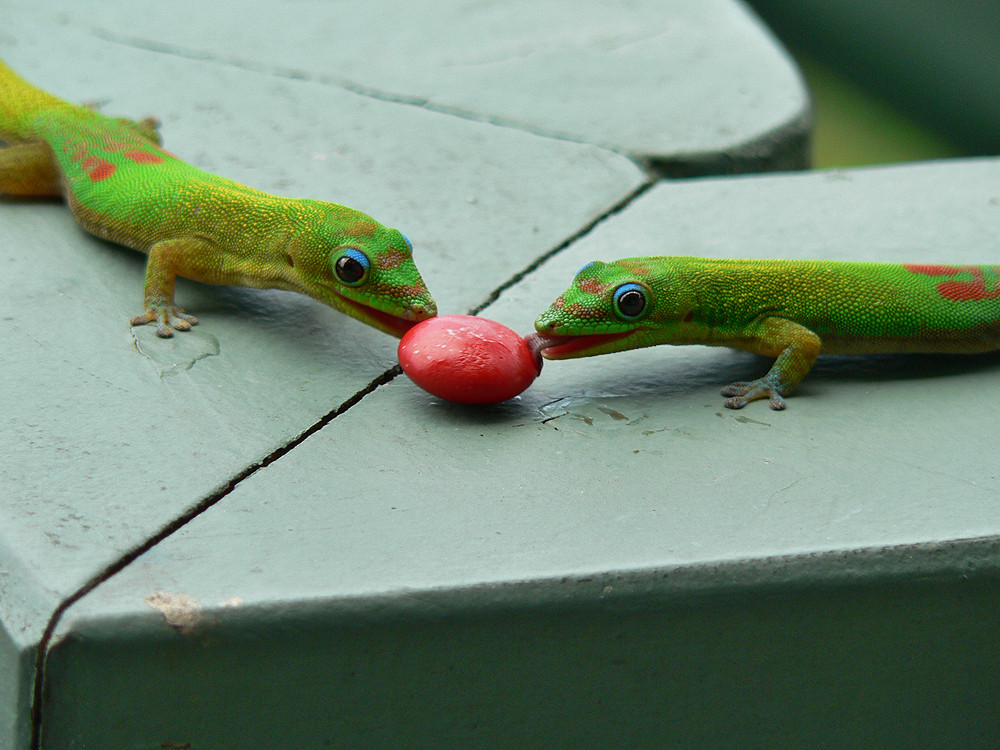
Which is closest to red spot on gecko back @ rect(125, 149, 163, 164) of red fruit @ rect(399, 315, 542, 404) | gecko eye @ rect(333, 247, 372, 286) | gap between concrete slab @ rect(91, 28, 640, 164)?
gecko eye @ rect(333, 247, 372, 286)

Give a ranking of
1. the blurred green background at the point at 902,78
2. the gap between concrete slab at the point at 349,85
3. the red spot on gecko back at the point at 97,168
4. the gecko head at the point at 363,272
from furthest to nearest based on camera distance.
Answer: the blurred green background at the point at 902,78, the gap between concrete slab at the point at 349,85, the red spot on gecko back at the point at 97,168, the gecko head at the point at 363,272

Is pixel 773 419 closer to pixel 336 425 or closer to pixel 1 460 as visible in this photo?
pixel 336 425

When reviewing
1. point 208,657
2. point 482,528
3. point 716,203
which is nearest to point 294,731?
point 208,657

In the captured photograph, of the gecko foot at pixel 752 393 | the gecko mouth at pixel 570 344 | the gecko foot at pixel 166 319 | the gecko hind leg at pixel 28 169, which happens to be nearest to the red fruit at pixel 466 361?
the gecko mouth at pixel 570 344

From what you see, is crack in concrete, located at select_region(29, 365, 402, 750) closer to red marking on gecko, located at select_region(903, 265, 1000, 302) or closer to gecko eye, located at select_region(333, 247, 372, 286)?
gecko eye, located at select_region(333, 247, 372, 286)

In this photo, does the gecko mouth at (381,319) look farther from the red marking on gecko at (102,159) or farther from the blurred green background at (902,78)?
the blurred green background at (902,78)
